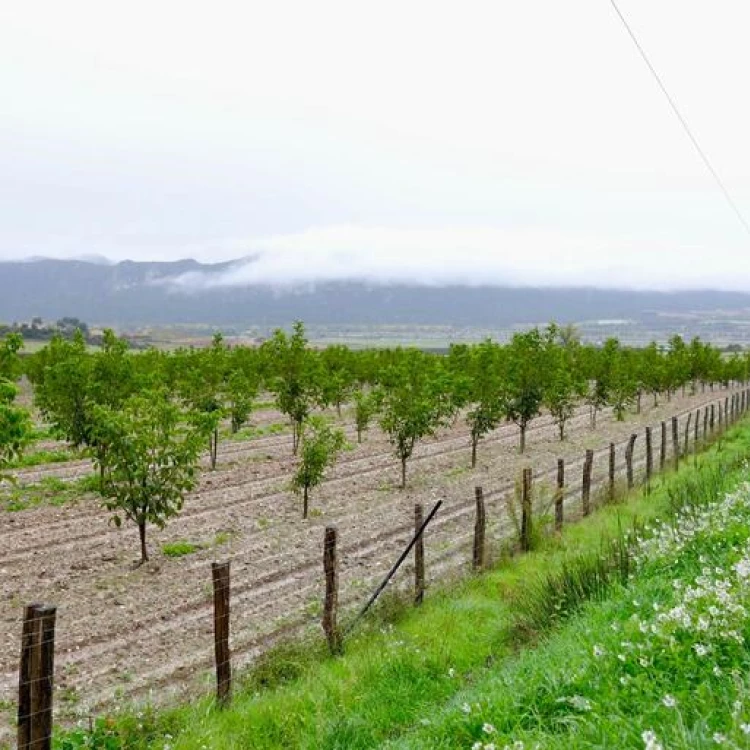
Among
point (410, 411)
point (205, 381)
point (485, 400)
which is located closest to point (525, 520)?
point (410, 411)

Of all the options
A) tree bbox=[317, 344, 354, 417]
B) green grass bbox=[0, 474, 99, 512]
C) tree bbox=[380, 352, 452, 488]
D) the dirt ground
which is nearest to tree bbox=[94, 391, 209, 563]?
the dirt ground

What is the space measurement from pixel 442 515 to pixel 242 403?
518 inches

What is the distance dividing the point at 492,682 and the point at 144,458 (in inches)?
329

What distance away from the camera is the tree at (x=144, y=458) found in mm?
12805

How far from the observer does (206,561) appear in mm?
12945

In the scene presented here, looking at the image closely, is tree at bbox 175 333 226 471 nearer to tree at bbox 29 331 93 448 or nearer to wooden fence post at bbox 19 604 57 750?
tree at bbox 29 331 93 448

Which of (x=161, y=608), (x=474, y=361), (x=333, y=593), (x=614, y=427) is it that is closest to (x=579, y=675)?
(x=333, y=593)

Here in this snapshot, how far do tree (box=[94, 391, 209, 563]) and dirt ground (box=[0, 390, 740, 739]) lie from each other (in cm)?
93

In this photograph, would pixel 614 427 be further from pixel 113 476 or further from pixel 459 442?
pixel 113 476

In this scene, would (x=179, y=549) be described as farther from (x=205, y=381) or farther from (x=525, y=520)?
(x=205, y=381)

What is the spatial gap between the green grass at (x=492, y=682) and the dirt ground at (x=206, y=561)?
1204mm

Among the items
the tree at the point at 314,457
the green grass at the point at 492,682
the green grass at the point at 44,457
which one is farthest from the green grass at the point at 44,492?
the green grass at the point at 492,682

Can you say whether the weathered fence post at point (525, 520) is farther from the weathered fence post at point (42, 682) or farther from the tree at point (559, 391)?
the tree at point (559, 391)

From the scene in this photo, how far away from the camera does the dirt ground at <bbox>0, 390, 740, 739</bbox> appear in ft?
28.5
